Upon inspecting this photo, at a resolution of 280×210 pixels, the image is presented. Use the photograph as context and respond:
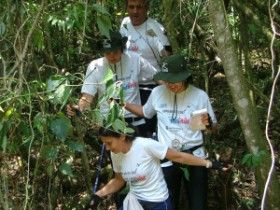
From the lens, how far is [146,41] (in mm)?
4270

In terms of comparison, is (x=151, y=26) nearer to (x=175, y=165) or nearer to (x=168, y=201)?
(x=175, y=165)

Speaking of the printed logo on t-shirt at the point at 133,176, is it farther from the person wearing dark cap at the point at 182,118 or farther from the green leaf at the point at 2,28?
the green leaf at the point at 2,28

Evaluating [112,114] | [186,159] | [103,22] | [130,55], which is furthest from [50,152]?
[130,55]

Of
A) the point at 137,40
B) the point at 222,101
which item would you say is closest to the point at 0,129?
the point at 137,40

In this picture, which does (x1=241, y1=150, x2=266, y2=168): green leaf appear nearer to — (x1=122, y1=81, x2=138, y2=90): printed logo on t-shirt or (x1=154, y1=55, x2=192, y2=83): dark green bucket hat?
(x1=154, y1=55, x2=192, y2=83): dark green bucket hat

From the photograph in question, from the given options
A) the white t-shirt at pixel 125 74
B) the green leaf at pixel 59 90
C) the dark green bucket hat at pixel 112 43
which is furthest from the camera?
the white t-shirt at pixel 125 74

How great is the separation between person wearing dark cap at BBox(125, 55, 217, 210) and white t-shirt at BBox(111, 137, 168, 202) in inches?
8.3

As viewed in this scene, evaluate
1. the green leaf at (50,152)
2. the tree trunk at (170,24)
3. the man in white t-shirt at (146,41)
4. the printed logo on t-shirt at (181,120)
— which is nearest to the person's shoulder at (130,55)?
the man in white t-shirt at (146,41)

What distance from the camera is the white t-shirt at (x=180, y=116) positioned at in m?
3.78

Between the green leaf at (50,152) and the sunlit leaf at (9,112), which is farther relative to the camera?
the green leaf at (50,152)

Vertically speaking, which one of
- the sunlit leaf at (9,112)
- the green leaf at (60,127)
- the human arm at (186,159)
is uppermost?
the sunlit leaf at (9,112)

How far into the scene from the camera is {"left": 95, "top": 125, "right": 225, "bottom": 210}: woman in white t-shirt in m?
3.61

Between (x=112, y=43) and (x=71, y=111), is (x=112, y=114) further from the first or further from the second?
(x=112, y=43)

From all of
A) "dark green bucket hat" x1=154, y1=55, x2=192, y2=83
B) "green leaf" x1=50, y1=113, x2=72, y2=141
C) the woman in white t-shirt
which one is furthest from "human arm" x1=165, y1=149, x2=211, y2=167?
"green leaf" x1=50, y1=113, x2=72, y2=141
